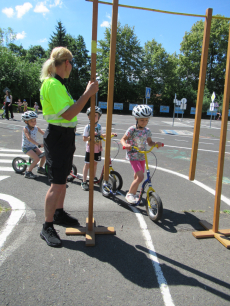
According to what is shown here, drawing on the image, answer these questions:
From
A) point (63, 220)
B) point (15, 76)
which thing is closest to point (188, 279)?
point (63, 220)

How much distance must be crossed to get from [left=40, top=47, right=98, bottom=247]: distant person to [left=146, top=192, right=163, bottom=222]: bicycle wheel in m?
1.42

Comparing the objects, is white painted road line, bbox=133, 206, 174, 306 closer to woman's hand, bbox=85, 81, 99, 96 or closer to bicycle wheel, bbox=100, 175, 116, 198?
bicycle wheel, bbox=100, 175, 116, 198

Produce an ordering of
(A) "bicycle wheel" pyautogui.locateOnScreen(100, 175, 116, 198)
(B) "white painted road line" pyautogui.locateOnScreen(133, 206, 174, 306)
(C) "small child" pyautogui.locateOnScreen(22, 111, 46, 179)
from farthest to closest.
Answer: (C) "small child" pyautogui.locateOnScreen(22, 111, 46, 179) < (A) "bicycle wheel" pyautogui.locateOnScreen(100, 175, 116, 198) < (B) "white painted road line" pyautogui.locateOnScreen(133, 206, 174, 306)

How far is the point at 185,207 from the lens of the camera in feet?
13.7

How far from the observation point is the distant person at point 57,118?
99.0 inches

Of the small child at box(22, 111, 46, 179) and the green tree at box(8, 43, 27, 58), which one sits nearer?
the small child at box(22, 111, 46, 179)

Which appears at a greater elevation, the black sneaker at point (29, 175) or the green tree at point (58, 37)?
the green tree at point (58, 37)

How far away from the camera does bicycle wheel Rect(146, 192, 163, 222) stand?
3420mm

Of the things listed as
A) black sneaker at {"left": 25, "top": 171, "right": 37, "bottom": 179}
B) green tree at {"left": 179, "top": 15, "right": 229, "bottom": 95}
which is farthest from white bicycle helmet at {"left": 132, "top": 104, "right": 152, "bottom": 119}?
green tree at {"left": 179, "top": 15, "right": 229, "bottom": 95}

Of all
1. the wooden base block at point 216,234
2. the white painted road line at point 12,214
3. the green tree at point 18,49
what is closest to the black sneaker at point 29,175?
the white painted road line at point 12,214

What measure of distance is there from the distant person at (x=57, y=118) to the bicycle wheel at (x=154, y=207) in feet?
4.67

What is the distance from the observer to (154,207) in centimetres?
363

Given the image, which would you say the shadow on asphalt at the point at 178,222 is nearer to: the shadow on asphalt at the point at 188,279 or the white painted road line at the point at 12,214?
the shadow on asphalt at the point at 188,279

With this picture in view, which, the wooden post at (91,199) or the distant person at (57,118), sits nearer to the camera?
the distant person at (57,118)
